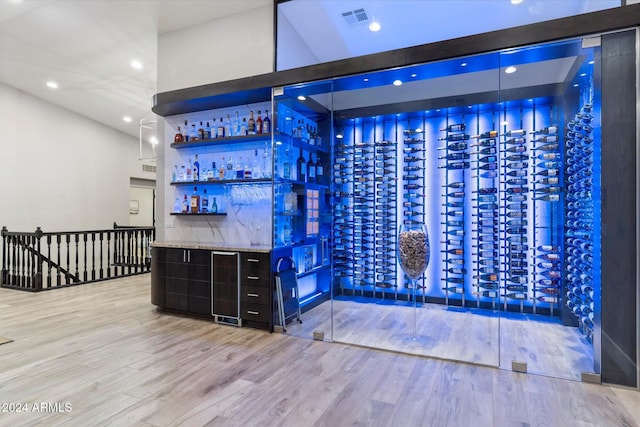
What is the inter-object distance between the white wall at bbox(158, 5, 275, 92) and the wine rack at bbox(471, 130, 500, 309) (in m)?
2.94

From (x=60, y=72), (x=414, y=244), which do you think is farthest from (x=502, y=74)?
(x=60, y=72)

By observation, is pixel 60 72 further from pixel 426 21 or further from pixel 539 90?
pixel 539 90

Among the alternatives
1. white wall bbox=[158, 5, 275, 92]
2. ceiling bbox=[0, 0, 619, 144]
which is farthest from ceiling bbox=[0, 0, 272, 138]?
white wall bbox=[158, 5, 275, 92]

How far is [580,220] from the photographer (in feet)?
10.1

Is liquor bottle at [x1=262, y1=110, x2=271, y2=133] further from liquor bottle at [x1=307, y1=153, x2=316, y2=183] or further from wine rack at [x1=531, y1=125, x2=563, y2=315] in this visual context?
wine rack at [x1=531, y1=125, x2=563, y2=315]

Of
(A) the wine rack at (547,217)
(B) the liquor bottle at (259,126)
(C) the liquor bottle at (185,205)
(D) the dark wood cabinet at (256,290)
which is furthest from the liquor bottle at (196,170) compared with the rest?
(A) the wine rack at (547,217)

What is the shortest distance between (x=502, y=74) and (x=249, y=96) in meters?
2.70

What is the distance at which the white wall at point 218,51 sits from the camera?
14.0 ft

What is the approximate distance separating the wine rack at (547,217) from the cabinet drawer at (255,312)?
3.03 metres

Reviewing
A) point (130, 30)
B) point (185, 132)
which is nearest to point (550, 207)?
point (185, 132)

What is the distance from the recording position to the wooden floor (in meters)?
2.10

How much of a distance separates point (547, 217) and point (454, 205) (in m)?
1.20

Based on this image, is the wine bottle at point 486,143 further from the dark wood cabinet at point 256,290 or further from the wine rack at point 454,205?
the dark wood cabinet at point 256,290

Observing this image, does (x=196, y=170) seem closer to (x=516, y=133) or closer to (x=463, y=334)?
(x=463, y=334)
